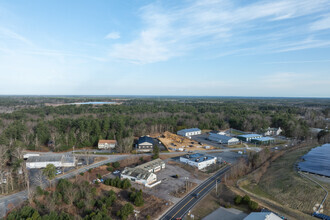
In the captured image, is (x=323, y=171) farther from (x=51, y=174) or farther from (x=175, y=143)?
(x=51, y=174)

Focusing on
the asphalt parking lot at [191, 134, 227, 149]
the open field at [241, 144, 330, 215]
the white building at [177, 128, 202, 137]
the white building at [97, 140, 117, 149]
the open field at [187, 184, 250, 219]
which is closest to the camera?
the open field at [187, 184, 250, 219]

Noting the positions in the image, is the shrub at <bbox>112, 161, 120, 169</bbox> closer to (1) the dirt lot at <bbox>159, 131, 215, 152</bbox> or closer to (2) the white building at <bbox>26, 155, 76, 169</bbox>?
(2) the white building at <bbox>26, 155, 76, 169</bbox>

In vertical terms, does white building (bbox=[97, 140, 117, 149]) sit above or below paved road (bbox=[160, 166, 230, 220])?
above

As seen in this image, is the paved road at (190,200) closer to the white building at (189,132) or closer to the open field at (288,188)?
the open field at (288,188)

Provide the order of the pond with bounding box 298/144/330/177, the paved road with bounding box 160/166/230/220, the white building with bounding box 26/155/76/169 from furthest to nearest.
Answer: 1. the white building with bounding box 26/155/76/169
2. the pond with bounding box 298/144/330/177
3. the paved road with bounding box 160/166/230/220

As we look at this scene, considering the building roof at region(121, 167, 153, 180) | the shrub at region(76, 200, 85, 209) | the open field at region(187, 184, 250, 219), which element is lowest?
the open field at region(187, 184, 250, 219)

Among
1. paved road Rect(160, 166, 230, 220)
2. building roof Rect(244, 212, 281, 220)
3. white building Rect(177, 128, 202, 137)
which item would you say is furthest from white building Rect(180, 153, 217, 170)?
white building Rect(177, 128, 202, 137)
